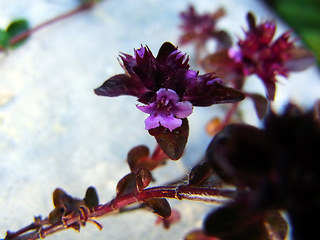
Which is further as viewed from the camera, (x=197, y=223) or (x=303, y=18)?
(x=303, y=18)

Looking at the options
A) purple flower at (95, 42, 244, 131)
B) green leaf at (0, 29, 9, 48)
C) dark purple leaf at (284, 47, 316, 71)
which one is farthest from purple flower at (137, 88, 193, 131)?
green leaf at (0, 29, 9, 48)

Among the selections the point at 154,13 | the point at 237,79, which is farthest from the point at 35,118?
the point at 154,13

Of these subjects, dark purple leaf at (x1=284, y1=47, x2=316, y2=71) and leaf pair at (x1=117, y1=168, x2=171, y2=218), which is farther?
dark purple leaf at (x1=284, y1=47, x2=316, y2=71)

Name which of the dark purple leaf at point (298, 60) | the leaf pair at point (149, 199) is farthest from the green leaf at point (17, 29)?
the dark purple leaf at point (298, 60)

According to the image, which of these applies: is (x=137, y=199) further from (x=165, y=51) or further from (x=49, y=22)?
(x=49, y=22)

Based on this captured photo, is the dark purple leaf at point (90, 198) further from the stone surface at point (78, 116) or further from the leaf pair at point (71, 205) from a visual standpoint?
the stone surface at point (78, 116)

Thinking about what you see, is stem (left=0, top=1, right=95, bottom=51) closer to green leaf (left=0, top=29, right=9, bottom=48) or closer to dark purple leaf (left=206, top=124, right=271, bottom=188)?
green leaf (left=0, top=29, right=9, bottom=48)

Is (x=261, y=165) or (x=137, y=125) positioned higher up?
(x=137, y=125)

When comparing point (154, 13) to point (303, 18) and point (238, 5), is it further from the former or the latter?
point (303, 18)
